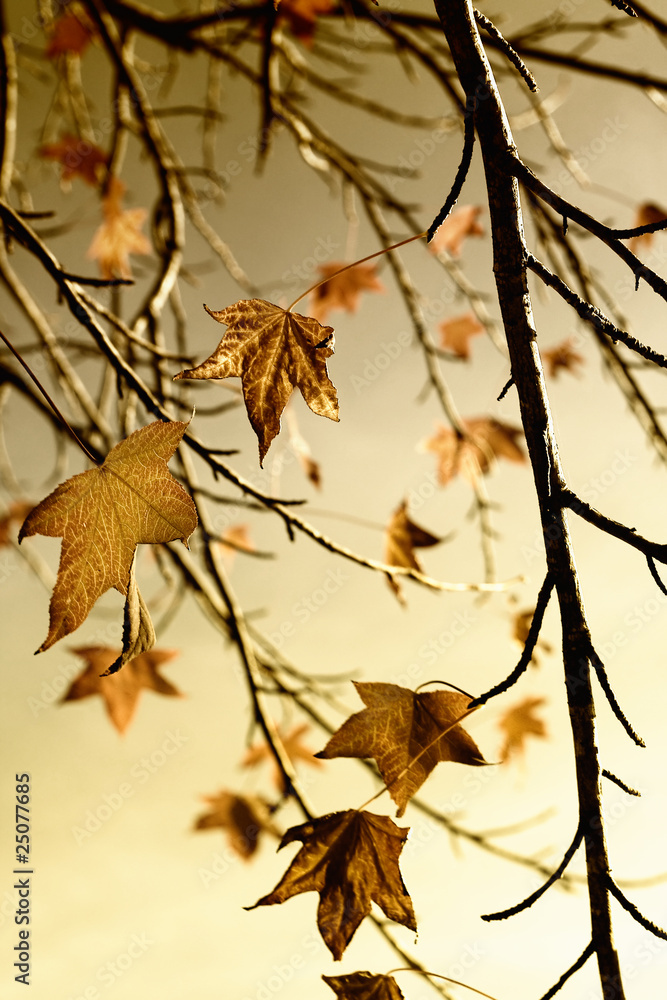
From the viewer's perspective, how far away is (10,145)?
4.20 ft

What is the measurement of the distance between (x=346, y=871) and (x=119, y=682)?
3.38ft

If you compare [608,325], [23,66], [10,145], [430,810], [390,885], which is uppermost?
[23,66]

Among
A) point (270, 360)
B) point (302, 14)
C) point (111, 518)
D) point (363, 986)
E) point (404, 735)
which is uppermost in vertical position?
point (302, 14)

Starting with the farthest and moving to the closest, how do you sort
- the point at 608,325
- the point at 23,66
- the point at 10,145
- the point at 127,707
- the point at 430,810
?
1. the point at 23,66
2. the point at 127,707
3. the point at 10,145
4. the point at 430,810
5. the point at 608,325

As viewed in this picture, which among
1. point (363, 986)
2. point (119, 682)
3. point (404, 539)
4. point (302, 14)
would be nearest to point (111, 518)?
point (363, 986)

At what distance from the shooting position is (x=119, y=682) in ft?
5.10

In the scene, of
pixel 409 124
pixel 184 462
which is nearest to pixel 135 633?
pixel 184 462

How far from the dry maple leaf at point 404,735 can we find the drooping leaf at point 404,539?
589 mm

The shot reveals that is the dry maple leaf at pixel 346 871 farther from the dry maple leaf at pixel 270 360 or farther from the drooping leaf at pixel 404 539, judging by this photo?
the drooping leaf at pixel 404 539

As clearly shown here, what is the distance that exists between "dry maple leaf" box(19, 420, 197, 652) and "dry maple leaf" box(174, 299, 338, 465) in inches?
3.1

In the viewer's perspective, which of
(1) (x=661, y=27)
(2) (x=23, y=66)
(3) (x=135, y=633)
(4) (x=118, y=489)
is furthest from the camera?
(2) (x=23, y=66)

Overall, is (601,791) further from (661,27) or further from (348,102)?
(348,102)

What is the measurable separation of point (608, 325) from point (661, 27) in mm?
811

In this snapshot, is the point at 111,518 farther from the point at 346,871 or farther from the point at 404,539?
the point at 404,539
